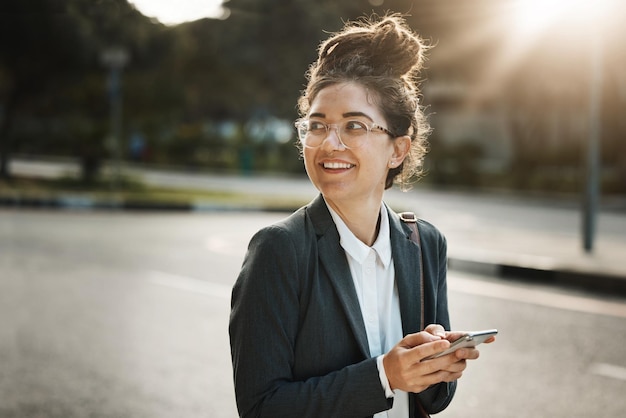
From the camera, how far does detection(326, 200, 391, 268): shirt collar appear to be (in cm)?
222

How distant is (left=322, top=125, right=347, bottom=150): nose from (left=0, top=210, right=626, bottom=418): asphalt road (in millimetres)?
3140

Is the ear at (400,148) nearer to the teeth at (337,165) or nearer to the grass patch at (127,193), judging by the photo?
the teeth at (337,165)

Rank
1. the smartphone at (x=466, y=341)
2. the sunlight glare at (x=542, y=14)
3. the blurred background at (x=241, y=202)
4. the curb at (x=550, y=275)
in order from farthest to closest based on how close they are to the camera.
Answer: the sunlight glare at (x=542, y=14) → the curb at (x=550, y=275) → the blurred background at (x=241, y=202) → the smartphone at (x=466, y=341)

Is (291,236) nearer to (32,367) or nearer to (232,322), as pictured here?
(232,322)

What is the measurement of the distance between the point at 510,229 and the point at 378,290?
517 inches

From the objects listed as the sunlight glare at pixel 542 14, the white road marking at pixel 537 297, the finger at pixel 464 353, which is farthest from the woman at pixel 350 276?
the sunlight glare at pixel 542 14

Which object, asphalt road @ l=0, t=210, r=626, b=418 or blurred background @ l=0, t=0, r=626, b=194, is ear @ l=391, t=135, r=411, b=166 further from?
blurred background @ l=0, t=0, r=626, b=194

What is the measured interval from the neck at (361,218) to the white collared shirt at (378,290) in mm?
26

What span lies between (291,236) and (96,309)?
598cm

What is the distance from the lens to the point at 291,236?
7.03ft

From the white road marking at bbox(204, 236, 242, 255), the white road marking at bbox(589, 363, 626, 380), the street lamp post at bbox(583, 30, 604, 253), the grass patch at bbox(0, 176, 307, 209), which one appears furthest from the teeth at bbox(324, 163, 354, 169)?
the grass patch at bbox(0, 176, 307, 209)

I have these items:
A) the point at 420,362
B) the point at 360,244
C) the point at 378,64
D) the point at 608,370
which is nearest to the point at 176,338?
the point at 608,370

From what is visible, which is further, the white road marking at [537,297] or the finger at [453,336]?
the white road marking at [537,297]

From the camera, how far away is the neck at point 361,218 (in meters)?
2.29
